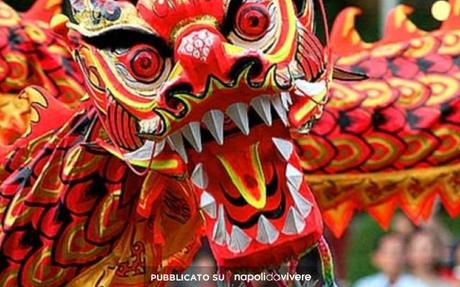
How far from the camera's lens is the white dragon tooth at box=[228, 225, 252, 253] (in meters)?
2.57

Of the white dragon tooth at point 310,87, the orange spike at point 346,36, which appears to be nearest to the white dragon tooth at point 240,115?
the white dragon tooth at point 310,87

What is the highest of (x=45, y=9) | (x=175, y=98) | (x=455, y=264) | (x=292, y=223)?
(x=175, y=98)

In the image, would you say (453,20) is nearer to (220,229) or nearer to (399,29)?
(399,29)

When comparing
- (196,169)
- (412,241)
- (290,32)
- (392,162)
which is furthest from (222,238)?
(412,241)

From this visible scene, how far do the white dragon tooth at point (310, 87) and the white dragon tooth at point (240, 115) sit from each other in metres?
0.11

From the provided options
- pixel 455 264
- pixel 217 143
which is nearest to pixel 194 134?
pixel 217 143

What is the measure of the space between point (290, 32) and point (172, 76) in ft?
0.64

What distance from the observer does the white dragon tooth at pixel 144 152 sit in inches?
103

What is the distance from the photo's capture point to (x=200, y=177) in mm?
2600

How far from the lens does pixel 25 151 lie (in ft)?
10.1

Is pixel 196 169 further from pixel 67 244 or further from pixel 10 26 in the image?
pixel 10 26

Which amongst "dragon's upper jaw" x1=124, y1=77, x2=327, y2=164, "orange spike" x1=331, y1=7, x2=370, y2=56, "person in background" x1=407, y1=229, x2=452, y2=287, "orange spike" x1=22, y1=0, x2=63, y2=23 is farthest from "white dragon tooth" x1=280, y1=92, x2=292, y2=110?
"person in background" x1=407, y1=229, x2=452, y2=287

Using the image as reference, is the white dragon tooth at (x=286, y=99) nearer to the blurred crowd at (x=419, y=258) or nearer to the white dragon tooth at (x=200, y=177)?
the white dragon tooth at (x=200, y=177)

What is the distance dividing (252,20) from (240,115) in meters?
0.15
